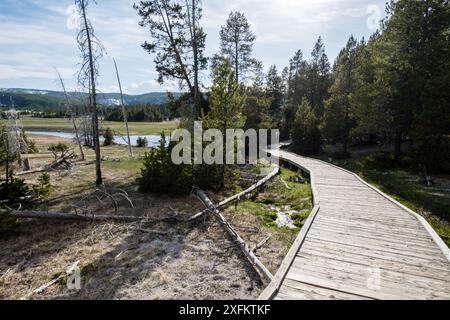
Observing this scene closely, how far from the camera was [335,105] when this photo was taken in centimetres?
3353

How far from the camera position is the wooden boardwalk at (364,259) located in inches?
203

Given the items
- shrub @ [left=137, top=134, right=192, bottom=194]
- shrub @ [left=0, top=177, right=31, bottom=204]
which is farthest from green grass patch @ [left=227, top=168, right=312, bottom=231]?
shrub @ [left=0, top=177, right=31, bottom=204]

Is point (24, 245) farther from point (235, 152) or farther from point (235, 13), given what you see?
point (235, 13)

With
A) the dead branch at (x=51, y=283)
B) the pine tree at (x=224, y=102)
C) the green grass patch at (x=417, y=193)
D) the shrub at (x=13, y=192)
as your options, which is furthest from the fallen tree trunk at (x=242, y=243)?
the shrub at (x=13, y=192)

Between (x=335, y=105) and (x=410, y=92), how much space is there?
37.5 ft

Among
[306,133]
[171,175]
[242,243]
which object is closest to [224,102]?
[171,175]

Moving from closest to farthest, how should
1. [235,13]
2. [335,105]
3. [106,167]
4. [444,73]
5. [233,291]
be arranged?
[233,291] < [444,73] < [106,167] < [235,13] < [335,105]

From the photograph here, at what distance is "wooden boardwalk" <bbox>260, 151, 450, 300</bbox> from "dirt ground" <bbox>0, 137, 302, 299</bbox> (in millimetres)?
1103

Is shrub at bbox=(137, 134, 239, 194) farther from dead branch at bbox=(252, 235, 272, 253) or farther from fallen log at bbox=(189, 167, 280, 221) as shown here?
dead branch at bbox=(252, 235, 272, 253)

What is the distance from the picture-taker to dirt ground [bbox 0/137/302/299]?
20.9 ft

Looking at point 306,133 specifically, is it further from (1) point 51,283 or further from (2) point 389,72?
(1) point 51,283

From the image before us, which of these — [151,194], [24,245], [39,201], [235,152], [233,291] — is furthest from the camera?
[235,152]

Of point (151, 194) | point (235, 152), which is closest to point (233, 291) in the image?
point (151, 194)

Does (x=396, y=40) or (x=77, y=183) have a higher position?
(x=396, y=40)
